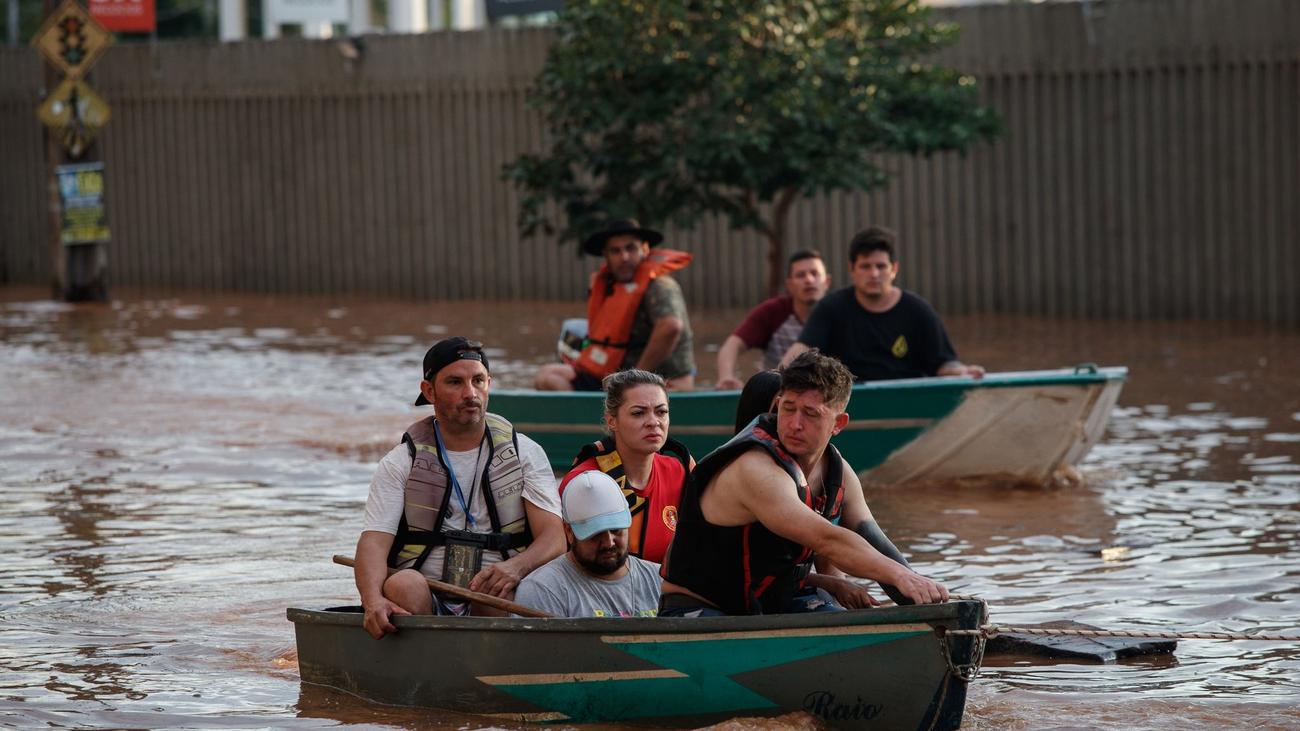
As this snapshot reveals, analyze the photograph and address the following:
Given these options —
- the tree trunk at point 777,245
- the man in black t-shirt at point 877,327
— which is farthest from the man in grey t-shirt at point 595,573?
the tree trunk at point 777,245

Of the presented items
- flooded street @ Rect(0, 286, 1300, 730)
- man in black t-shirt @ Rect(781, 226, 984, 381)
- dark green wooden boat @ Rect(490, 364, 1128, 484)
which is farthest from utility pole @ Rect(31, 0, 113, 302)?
man in black t-shirt @ Rect(781, 226, 984, 381)

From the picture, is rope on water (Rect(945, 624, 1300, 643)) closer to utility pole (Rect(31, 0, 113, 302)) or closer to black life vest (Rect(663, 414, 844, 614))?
black life vest (Rect(663, 414, 844, 614))

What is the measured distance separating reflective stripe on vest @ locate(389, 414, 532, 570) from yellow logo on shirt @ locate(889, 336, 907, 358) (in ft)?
14.0

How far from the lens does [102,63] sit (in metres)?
26.1

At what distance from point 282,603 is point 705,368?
27.6 ft

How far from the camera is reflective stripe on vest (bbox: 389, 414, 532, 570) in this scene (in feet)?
22.5

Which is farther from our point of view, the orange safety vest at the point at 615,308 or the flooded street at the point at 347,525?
the orange safety vest at the point at 615,308

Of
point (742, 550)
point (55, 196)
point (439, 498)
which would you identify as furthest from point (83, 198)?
point (742, 550)

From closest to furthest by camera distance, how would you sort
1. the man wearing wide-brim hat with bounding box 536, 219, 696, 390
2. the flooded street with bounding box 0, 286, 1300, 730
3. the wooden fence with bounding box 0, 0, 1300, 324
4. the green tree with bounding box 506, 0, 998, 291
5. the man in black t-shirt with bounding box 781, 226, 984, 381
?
the flooded street with bounding box 0, 286, 1300, 730 < the man in black t-shirt with bounding box 781, 226, 984, 381 < the man wearing wide-brim hat with bounding box 536, 219, 696, 390 < the green tree with bounding box 506, 0, 998, 291 < the wooden fence with bounding box 0, 0, 1300, 324

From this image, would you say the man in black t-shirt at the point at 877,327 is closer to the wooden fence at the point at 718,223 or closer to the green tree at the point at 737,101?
the green tree at the point at 737,101

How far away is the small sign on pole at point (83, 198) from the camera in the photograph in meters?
23.4

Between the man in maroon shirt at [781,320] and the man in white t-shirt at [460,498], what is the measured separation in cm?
428

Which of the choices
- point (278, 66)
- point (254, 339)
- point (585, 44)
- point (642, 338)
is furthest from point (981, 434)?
point (278, 66)

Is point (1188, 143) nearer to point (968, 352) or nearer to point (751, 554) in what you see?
point (968, 352)
